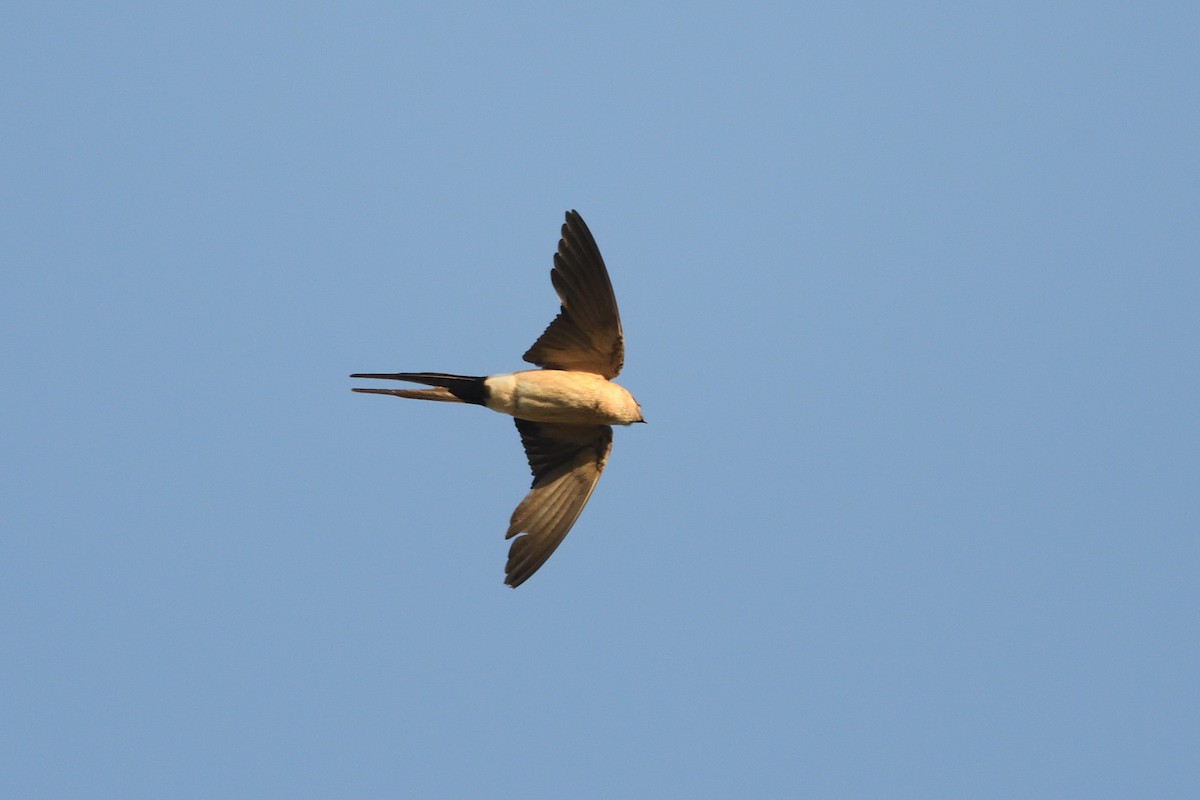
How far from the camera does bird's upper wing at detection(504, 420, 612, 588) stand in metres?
8.85

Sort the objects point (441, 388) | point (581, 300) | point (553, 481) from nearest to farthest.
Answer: point (581, 300) → point (441, 388) → point (553, 481)

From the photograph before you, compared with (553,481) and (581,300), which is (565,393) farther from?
(553,481)

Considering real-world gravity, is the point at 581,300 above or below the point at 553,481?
above

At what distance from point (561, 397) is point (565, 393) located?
0.04 meters

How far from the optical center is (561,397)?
27.7 feet

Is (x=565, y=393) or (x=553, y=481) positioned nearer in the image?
(x=565, y=393)

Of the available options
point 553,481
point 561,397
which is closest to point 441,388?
point 561,397

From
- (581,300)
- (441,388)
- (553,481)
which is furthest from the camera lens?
(553,481)

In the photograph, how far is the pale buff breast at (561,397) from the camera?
8.43 metres

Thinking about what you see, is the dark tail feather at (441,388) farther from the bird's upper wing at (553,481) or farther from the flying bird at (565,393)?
the bird's upper wing at (553,481)

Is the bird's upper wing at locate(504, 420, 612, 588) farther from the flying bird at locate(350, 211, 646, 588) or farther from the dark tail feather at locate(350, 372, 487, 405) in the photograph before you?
the dark tail feather at locate(350, 372, 487, 405)

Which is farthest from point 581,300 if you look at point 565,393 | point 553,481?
point 553,481

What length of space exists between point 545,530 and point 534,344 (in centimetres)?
127

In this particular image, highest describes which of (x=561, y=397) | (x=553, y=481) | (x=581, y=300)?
(x=581, y=300)
